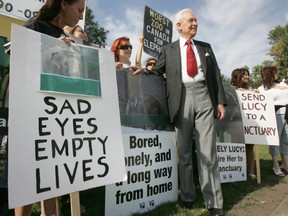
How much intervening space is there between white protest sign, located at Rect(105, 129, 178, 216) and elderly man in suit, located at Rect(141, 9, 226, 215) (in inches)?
5.7

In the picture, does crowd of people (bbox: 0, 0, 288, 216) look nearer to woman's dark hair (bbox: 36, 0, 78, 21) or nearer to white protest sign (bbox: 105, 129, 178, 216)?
white protest sign (bbox: 105, 129, 178, 216)

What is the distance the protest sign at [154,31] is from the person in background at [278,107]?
1.99 meters

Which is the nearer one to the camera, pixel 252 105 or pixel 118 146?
pixel 118 146

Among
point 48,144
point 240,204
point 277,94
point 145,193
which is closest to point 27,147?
point 48,144

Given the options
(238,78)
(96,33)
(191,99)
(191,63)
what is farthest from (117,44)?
(96,33)

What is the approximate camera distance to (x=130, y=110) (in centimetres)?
315

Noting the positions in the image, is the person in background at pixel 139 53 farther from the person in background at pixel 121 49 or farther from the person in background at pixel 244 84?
the person in background at pixel 244 84

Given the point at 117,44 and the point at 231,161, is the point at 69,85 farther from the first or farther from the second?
the point at 231,161

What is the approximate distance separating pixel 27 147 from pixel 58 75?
1.65 feet

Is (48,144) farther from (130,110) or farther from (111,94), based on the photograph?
(130,110)

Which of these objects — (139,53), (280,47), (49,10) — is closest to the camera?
(49,10)

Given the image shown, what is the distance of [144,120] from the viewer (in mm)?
3297

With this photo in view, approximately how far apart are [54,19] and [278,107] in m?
4.51

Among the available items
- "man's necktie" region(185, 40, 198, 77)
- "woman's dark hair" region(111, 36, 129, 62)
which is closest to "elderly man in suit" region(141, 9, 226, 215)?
"man's necktie" region(185, 40, 198, 77)
